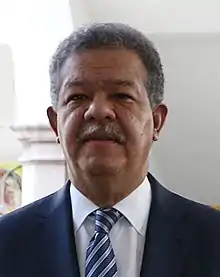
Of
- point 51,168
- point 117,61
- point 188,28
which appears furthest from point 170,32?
point 117,61

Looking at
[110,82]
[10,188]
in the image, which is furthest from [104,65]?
[10,188]

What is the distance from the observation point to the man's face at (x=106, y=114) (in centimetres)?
101

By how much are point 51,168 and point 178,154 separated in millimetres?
801

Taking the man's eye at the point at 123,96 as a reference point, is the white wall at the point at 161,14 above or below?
above

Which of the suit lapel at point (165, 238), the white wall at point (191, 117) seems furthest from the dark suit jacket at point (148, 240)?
the white wall at point (191, 117)

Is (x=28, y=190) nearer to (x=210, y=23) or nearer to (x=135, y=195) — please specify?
(x=210, y=23)

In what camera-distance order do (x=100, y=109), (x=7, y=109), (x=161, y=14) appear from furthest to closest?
1. (x=7, y=109)
2. (x=161, y=14)
3. (x=100, y=109)

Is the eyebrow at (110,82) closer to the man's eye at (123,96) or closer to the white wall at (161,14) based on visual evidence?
the man's eye at (123,96)

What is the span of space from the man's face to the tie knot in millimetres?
83

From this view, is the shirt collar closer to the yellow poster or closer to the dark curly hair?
the dark curly hair

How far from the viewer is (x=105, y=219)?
1053 millimetres

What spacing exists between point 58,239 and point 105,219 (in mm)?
93

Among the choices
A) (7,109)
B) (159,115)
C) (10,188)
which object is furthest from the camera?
(7,109)

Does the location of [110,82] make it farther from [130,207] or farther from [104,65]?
[130,207]
